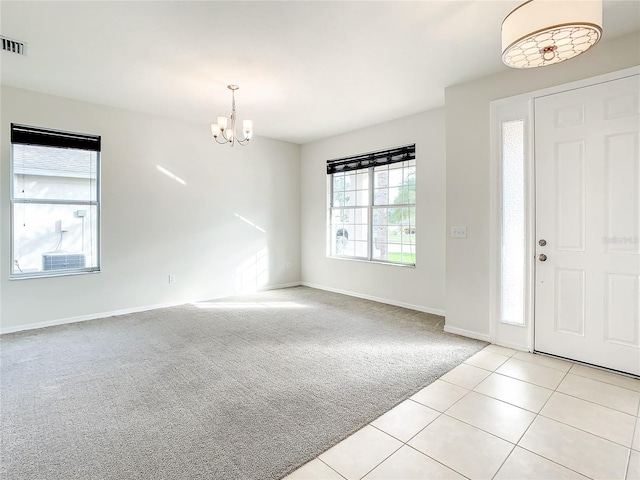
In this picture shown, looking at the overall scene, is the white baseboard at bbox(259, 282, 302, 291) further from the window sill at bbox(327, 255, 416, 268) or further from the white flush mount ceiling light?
the white flush mount ceiling light

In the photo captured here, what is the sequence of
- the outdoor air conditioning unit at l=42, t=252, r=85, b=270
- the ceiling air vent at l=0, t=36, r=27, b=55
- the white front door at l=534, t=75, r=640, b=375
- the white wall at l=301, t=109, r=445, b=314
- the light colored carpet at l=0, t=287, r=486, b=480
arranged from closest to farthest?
the light colored carpet at l=0, t=287, r=486, b=480 → the white front door at l=534, t=75, r=640, b=375 → the ceiling air vent at l=0, t=36, r=27, b=55 → the outdoor air conditioning unit at l=42, t=252, r=85, b=270 → the white wall at l=301, t=109, r=445, b=314

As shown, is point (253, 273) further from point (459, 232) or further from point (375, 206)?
point (459, 232)

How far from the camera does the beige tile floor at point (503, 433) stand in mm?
1633

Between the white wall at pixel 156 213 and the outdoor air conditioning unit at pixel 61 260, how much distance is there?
16cm

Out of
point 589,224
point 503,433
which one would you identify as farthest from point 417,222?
point 503,433

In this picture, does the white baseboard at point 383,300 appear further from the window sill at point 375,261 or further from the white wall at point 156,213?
the white wall at point 156,213

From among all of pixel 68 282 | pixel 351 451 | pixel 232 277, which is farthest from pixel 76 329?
pixel 351 451

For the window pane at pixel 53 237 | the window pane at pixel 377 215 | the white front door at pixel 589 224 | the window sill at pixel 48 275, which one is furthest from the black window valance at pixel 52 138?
the white front door at pixel 589 224

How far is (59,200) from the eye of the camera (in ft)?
13.1

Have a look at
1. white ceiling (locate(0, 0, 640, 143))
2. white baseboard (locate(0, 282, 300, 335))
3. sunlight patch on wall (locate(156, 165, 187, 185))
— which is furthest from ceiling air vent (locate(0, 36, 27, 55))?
white baseboard (locate(0, 282, 300, 335))

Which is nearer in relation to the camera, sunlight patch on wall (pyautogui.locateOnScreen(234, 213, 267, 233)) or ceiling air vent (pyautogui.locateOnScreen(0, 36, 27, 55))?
ceiling air vent (pyautogui.locateOnScreen(0, 36, 27, 55))

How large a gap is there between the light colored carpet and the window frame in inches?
26.7

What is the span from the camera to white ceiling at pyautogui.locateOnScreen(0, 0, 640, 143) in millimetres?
2312

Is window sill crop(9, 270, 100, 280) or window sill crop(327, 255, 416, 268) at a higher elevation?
window sill crop(327, 255, 416, 268)
